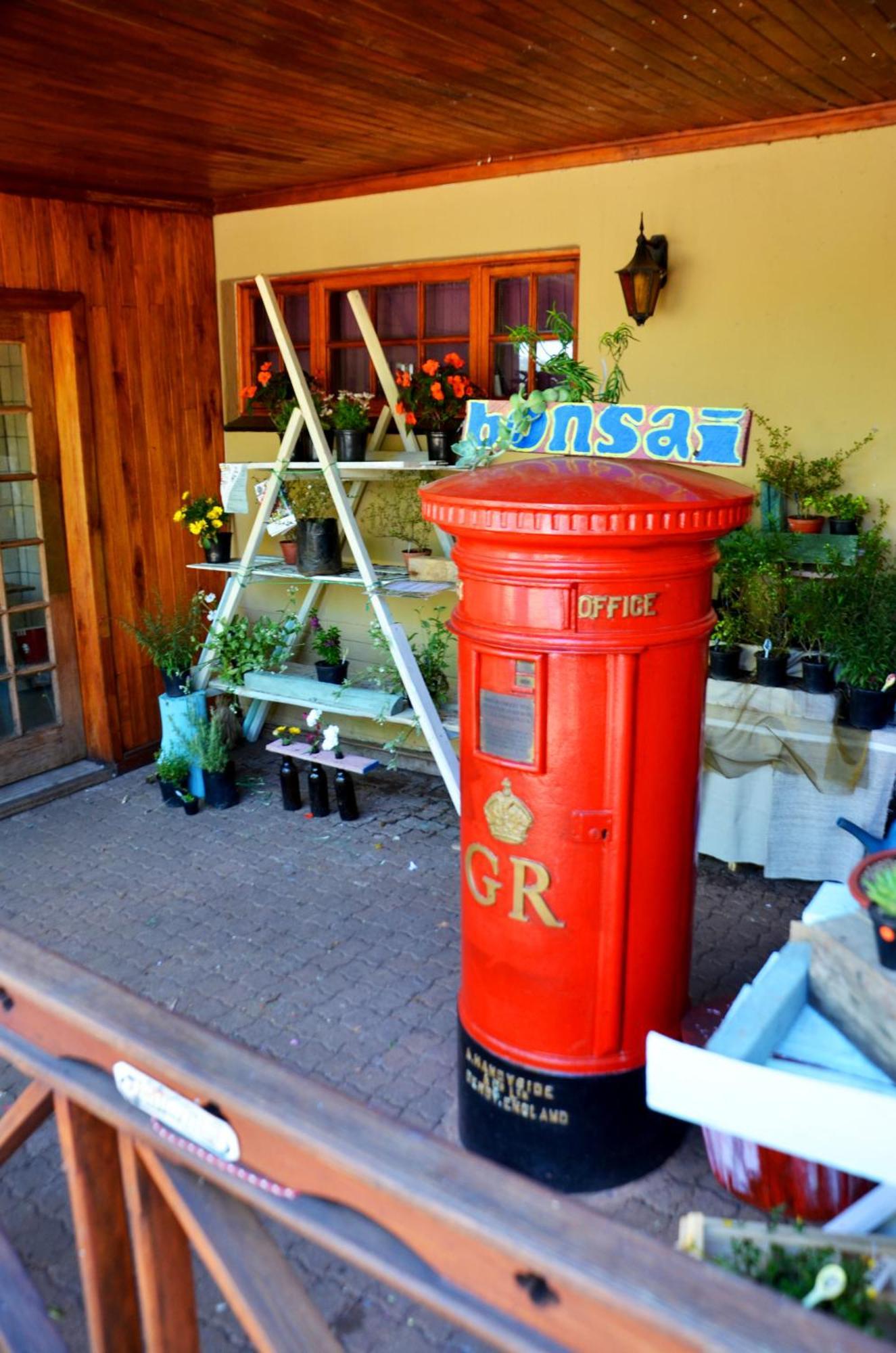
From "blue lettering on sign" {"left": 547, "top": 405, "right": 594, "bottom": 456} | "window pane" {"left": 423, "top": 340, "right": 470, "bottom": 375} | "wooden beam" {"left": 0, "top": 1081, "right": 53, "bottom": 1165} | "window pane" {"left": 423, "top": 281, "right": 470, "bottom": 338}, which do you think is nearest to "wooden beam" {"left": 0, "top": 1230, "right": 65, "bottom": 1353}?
"wooden beam" {"left": 0, "top": 1081, "right": 53, "bottom": 1165}

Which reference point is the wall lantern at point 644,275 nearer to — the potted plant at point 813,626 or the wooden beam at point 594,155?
the wooden beam at point 594,155

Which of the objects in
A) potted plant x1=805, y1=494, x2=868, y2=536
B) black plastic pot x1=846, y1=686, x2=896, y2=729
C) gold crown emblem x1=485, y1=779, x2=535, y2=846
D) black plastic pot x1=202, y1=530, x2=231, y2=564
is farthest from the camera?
black plastic pot x1=202, y1=530, x2=231, y2=564

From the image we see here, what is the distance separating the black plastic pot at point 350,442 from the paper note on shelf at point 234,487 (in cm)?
64

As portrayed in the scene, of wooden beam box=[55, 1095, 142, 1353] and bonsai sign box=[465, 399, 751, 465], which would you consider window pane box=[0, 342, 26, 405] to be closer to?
bonsai sign box=[465, 399, 751, 465]

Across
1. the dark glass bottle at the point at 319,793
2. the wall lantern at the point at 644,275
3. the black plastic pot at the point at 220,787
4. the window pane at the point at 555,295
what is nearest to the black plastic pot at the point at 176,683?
the black plastic pot at the point at 220,787

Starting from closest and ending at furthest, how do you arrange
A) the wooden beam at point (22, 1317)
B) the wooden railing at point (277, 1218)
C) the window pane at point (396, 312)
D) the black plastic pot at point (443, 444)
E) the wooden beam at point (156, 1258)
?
1. the wooden railing at point (277, 1218)
2. the wooden beam at point (156, 1258)
3. the wooden beam at point (22, 1317)
4. the black plastic pot at point (443, 444)
5. the window pane at point (396, 312)

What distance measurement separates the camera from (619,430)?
3148 mm

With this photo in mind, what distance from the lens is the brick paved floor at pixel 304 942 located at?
317cm

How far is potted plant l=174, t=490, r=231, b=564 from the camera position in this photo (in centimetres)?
678

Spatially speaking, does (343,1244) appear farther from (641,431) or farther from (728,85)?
(728,85)

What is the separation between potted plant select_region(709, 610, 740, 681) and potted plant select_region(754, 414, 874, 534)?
592 millimetres

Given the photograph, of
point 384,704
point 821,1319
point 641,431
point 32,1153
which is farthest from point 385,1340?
point 384,704

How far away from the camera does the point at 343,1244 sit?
143 cm

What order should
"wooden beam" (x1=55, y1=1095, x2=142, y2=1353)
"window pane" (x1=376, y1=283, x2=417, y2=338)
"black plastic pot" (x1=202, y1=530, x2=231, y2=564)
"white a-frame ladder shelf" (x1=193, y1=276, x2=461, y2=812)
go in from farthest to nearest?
1. "black plastic pot" (x1=202, y1=530, x2=231, y2=564)
2. "window pane" (x1=376, y1=283, x2=417, y2=338)
3. "white a-frame ladder shelf" (x1=193, y1=276, x2=461, y2=812)
4. "wooden beam" (x1=55, y1=1095, x2=142, y2=1353)
